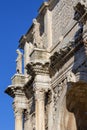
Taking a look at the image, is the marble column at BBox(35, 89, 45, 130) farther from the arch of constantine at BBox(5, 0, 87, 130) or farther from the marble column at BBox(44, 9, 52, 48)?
the marble column at BBox(44, 9, 52, 48)

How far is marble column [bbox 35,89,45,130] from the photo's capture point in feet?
54.4

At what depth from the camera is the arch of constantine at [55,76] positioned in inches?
610

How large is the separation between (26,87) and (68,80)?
13.1ft

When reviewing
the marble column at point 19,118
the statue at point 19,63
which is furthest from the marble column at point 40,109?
the statue at point 19,63

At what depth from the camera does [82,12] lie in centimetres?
1361

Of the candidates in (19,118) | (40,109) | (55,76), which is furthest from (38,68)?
(19,118)

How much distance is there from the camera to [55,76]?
665 inches

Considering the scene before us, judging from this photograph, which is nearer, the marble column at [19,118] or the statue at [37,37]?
the statue at [37,37]

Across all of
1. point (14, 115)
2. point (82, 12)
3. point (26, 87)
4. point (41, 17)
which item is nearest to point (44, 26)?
point (41, 17)

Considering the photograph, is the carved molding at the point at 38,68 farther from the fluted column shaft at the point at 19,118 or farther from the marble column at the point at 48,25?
the fluted column shaft at the point at 19,118

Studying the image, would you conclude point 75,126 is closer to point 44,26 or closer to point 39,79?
point 39,79

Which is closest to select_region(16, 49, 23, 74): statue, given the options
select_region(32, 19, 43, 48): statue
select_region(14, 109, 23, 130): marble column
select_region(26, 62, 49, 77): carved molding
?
select_region(14, 109, 23, 130): marble column

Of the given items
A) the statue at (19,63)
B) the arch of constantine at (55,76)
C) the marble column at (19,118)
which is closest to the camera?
the arch of constantine at (55,76)

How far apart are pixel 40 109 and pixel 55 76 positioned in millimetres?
1214
